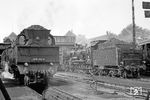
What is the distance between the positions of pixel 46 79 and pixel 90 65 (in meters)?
16.2

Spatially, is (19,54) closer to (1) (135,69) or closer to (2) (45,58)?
(2) (45,58)

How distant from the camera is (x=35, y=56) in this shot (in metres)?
14.3

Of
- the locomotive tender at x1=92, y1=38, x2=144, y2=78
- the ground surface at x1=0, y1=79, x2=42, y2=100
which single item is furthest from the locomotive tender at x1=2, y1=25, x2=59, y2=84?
the locomotive tender at x1=92, y1=38, x2=144, y2=78

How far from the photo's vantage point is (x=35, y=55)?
46.8 feet

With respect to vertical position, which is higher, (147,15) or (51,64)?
(147,15)

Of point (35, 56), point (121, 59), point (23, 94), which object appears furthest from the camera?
point (121, 59)

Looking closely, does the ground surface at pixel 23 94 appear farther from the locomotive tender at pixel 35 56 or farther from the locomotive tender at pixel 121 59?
the locomotive tender at pixel 121 59

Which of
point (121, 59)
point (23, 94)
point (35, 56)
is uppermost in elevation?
point (35, 56)

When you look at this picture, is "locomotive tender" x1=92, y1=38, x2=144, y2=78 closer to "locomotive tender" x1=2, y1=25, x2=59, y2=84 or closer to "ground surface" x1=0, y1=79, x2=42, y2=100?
"locomotive tender" x1=2, y1=25, x2=59, y2=84

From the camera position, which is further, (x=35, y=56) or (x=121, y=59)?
(x=121, y=59)

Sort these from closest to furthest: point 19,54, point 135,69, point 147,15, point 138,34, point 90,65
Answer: point 147,15 → point 19,54 → point 135,69 → point 90,65 → point 138,34

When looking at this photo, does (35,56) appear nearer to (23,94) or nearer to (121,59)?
(23,94)

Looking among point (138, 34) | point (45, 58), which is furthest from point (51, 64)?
point (138, 34)

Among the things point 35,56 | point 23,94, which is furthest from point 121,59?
point 23,94
